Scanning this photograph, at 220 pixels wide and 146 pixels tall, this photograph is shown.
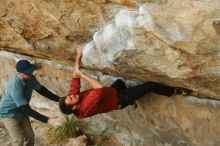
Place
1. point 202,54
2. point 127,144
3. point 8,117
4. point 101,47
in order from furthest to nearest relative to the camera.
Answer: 1. point 127,144
2. point 8,117
3. point 101,47
4. point 202,54

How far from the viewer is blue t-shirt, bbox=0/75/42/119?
711 centimetres

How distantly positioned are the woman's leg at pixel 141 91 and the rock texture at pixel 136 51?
0.69 feet

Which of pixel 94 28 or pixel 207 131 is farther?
pixel 207 131

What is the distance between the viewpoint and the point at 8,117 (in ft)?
24.2

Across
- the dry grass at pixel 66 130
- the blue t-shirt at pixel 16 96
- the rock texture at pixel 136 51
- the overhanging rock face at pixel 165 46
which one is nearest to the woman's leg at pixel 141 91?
the rock texture at pixel 136 51

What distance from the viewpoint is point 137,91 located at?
746cm

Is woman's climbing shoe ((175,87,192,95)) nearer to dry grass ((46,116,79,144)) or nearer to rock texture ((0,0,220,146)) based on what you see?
rock texture ((0,0,220,146))

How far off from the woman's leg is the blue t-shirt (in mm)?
1387

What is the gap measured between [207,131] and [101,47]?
2.32m

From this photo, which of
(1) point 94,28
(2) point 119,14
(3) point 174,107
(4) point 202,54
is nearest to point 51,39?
(1) point 94,28

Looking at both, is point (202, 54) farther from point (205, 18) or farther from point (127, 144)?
point (127, 144)

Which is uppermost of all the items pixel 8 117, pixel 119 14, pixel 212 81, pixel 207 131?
pixel 119 14

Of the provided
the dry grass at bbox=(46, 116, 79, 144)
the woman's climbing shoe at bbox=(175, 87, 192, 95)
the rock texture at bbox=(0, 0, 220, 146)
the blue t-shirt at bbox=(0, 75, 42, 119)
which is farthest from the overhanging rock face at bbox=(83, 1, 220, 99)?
the dry grass at bbox=(46, 116, 79, 144)

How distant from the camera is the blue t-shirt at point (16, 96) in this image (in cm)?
711
